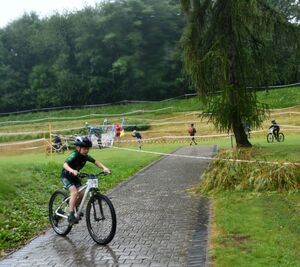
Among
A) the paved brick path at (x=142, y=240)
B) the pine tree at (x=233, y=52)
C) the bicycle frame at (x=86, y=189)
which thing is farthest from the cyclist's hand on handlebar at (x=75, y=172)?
the pine tree at (x=233, y=52)

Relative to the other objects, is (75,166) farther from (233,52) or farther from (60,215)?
(233,52)

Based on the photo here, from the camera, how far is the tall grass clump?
11.4m

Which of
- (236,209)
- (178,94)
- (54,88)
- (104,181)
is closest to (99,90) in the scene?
(54,88)

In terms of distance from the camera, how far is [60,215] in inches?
341

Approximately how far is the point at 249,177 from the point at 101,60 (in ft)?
196

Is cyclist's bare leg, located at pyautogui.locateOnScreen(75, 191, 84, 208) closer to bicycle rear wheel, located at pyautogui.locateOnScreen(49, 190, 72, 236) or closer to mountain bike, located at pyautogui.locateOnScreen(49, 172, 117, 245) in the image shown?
mountain bike, located at pyautogui.locateOnScreen(49, 172, 117, 245)

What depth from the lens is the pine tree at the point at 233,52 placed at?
18984mm

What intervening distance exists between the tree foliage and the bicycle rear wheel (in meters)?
54.7

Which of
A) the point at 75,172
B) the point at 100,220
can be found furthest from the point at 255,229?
the point at 75,172

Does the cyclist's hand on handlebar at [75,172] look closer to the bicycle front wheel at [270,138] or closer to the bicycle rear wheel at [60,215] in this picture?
the bicycle rear wheel at [60,215]

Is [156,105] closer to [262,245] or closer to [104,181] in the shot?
[104,181]

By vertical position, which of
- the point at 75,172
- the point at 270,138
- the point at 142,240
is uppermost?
the point at 75,172

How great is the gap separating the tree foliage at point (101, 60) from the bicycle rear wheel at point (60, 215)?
54692mm

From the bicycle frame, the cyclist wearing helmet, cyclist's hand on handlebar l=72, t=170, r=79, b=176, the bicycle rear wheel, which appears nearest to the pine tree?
the bicycle rear wheel
